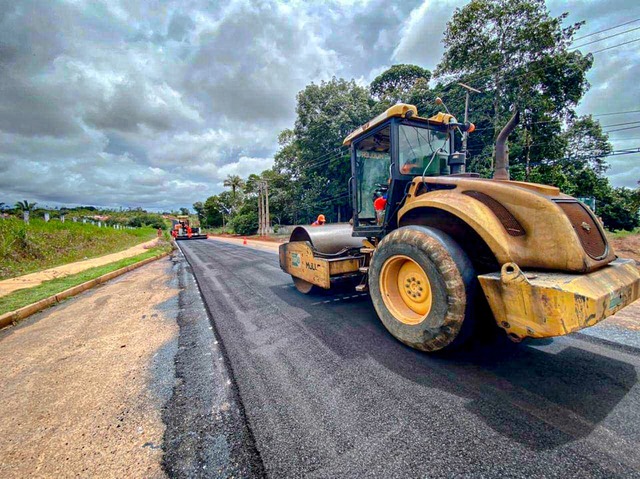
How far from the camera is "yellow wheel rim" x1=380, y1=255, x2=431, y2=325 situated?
2767mm

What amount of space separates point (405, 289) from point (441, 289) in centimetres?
67

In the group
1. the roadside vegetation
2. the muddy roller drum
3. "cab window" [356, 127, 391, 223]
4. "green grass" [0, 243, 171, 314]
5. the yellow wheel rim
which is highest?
the roadside vegetation

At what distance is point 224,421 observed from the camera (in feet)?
6.29

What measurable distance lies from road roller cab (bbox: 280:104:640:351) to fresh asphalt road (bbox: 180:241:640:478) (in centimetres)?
42

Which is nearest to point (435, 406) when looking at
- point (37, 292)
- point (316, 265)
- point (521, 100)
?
point (316, 265)

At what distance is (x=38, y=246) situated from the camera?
1097 cm

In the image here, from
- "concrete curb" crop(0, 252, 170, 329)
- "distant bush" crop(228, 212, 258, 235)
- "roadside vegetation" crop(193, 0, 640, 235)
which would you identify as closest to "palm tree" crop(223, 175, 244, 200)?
"distant bush" crop(228, 212, 258, 235)

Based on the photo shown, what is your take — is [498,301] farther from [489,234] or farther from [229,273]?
[229,273]

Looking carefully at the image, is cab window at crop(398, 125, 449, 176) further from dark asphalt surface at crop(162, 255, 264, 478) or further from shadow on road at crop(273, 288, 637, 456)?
dark asphalt surface at crop(162, 255, 264, 478)

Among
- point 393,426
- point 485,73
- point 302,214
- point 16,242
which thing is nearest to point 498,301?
point 393,426

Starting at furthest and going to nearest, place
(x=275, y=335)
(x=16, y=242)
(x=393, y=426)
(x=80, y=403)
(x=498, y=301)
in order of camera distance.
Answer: (x=16, y=242)
(x=275, y=335)
(x=80, y=403)
(x=498, y=301)
(x=393, y=426)

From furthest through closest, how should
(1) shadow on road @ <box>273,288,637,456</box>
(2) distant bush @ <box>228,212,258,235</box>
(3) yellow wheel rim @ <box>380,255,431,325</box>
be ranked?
(2) distant bush @ <box>228,212,258,235</box>
(3) yellow wheel rim @ <box>380,255,431,325</box>
(1) shadow on road @ <box>273,288,637,456</box>

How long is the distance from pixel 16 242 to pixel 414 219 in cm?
1390

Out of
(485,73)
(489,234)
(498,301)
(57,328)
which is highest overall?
(485,73)
